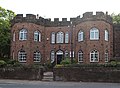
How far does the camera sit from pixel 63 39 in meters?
42.8

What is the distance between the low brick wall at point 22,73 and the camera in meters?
30.3

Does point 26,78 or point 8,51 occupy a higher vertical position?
point 8,51

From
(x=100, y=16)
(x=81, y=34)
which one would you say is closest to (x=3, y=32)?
(x=81, y=34)

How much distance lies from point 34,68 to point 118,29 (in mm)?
16799

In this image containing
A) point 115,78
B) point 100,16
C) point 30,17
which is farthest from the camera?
point 30,17

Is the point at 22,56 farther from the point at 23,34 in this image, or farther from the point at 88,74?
the point at 88,74

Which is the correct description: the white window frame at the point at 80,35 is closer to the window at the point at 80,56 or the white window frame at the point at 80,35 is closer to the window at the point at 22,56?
the window at the point at 80,56

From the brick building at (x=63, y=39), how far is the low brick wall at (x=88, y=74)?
818 cm

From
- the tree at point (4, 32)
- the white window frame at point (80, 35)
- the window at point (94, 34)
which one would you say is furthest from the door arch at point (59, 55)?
the tree at point (4, 32)

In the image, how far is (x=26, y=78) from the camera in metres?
30.9

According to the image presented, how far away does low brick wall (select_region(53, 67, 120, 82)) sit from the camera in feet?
91.4

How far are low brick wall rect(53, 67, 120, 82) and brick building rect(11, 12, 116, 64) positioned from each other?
8181 mm

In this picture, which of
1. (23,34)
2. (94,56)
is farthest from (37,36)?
(94,56)

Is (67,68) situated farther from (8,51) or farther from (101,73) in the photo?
(8,51)
